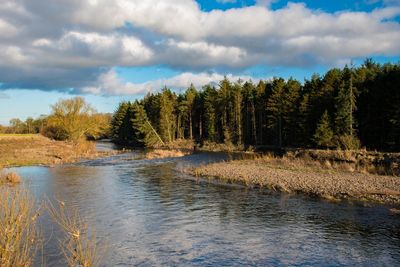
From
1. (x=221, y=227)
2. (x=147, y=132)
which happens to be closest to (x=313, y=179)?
(x=221, y=227)

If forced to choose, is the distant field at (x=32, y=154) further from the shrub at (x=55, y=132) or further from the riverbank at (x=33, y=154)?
the shrub at (x=55, y=132)

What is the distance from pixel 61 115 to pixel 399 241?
82430mm

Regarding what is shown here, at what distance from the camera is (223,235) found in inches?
706

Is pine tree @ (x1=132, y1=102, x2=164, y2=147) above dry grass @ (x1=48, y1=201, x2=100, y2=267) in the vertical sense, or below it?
above

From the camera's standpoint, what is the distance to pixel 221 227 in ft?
63.4

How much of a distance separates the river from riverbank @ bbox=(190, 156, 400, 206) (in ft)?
5.79

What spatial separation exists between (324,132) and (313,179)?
951 inches

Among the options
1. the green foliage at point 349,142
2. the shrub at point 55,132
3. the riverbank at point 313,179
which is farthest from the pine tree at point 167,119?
the riverbank at point 313,179

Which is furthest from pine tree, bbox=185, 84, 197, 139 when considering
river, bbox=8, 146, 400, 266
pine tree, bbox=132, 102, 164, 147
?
river, bbox=8, 146, 400, 266

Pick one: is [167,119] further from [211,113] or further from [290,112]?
[290,112]

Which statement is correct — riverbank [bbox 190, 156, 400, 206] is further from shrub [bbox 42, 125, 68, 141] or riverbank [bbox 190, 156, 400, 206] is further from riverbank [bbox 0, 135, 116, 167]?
shrub [bbox 42, 125, 68, 141]

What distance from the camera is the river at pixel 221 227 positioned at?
14.8 m

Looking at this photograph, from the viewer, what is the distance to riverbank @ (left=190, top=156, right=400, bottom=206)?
A: 2580cm

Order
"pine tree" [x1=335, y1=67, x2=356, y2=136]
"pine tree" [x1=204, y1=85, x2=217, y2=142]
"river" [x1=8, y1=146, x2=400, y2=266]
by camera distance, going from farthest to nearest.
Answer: "pine tree" [x1=204, y1=85, x2=217, y2=142] → "pine tree" [x1=335, y1=67, x2=356, y2=136] → "river" [x1=8, y1=146, x2=400, y2=266]
